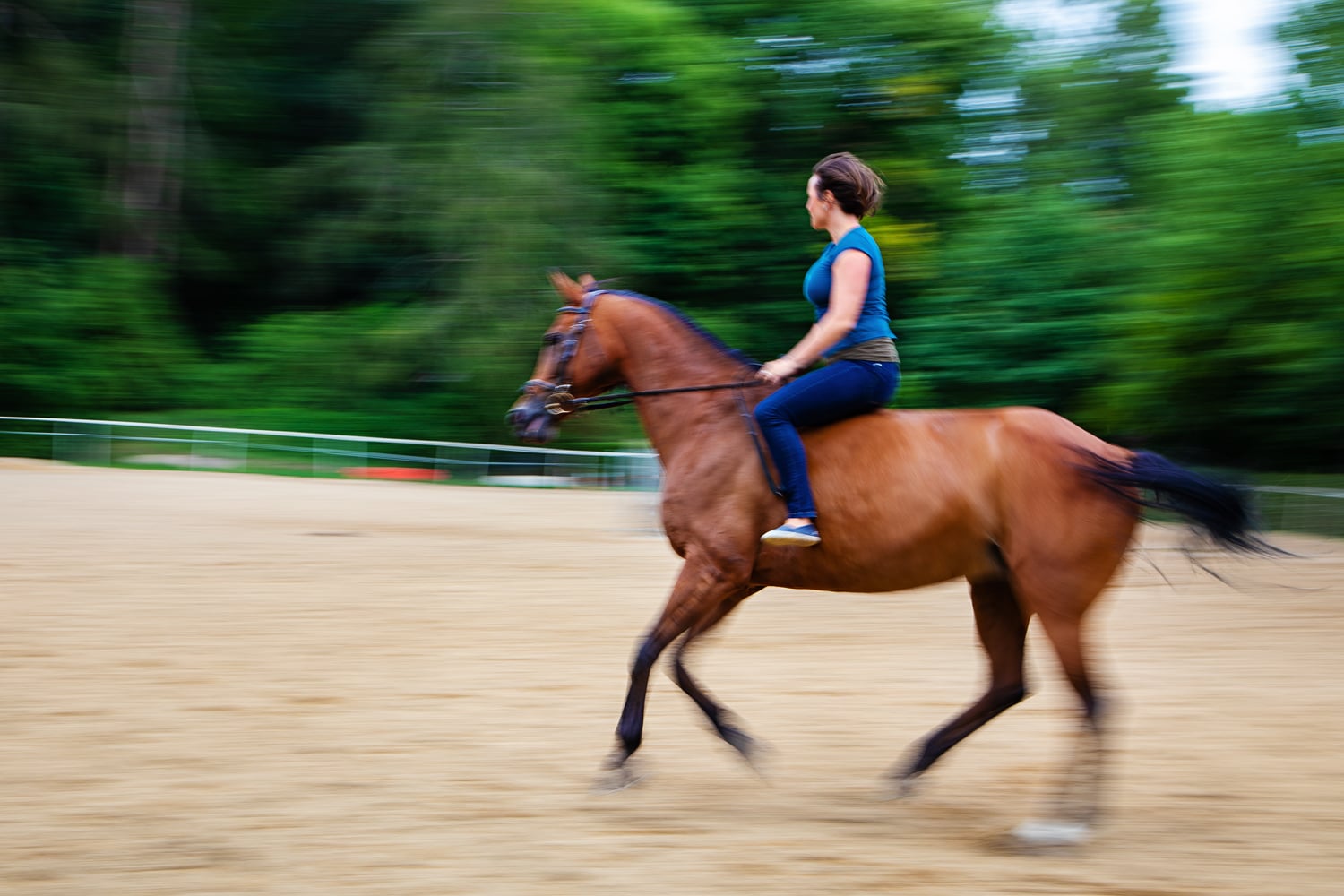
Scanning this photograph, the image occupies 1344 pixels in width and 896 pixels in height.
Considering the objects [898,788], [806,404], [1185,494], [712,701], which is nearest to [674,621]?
[712,701]

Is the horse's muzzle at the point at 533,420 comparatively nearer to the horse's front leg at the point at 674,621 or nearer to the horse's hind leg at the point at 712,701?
the horse's front leg at the point at 674,621

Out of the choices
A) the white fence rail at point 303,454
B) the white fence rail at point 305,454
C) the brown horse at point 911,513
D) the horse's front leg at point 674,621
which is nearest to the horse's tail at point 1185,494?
the brown horse at point 911,513

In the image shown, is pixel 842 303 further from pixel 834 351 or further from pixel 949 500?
pixel 949 500

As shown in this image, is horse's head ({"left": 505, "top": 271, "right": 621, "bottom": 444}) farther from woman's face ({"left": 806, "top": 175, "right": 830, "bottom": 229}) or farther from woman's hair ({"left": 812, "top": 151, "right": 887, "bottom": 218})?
woman's hair ({"left": 812, "top": 151, "right": 887, "bottom": 218})

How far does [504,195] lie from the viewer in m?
28.0

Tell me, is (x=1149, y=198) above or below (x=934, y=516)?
above

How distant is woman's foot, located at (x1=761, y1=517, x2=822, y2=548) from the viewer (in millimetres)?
5621

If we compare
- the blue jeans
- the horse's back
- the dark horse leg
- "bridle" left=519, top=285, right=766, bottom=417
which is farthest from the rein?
the dark horse leg

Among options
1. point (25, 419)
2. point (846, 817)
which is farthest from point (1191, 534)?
point (25, 419)

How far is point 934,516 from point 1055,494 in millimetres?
511

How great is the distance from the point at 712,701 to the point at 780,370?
1.54 meters

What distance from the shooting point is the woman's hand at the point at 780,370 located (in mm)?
5789

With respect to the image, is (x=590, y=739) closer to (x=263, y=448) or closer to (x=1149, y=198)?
(x=263, y=448)

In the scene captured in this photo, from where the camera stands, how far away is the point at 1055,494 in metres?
5.47
